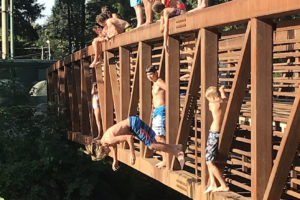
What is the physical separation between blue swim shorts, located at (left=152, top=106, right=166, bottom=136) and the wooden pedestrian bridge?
192 mm

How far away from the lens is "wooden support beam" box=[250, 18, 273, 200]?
16.0ft

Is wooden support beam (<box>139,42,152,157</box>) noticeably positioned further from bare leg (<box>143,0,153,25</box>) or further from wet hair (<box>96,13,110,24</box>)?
wet hair (<box>96,13,110,24</box>)

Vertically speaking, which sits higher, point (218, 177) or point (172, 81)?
point (172, 81)

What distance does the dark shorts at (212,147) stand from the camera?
569cm

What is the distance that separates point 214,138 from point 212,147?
0.10 meters

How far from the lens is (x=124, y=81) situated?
9.35 metres

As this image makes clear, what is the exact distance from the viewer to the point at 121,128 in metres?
7.34

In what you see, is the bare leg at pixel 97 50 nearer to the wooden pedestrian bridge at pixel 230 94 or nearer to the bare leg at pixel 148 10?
the wooden pedestrian bridge at pixel 230 94

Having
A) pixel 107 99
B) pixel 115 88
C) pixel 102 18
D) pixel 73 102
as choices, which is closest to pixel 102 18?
pixel 102 18

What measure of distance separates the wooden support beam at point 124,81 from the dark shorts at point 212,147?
3.70 meters

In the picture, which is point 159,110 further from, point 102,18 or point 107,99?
point 107,99

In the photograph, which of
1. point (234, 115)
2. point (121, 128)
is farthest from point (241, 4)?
point (121, 128)

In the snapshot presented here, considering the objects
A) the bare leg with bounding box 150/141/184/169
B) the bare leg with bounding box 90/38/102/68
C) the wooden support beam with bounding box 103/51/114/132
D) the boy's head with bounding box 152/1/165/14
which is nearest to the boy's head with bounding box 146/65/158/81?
the boy's head with bounding box 152/1/165/14

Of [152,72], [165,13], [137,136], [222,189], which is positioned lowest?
[222,189]
